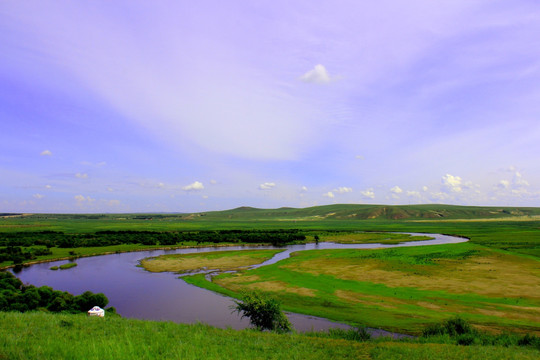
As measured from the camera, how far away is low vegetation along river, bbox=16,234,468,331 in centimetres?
3266

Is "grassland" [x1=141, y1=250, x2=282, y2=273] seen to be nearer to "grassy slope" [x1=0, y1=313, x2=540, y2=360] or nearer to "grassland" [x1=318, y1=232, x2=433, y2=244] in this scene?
"grassy slope" [x1=0, y1=313, x2=540, y2=360]

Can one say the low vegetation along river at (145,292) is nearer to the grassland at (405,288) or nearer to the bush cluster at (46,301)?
the grassland at (405,288)

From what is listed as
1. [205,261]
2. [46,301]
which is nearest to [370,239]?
[205,261]

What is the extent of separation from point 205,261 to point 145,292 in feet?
80.0

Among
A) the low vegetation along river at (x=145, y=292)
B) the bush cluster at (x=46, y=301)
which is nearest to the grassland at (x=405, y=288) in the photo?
the low vegetation along river at (x=145, y=292)

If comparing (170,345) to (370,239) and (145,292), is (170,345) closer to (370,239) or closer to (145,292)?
(145,292)

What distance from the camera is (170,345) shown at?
14383mm

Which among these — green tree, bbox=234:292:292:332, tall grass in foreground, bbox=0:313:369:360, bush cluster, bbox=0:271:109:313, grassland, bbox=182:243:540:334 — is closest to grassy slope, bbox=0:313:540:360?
tall grass in foreground, bbox=0:313:369:360

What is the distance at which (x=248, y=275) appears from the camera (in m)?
52.3

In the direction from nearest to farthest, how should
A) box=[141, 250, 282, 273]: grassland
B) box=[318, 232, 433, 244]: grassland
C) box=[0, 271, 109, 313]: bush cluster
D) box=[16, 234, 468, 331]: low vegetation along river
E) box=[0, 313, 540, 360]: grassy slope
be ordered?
box=[0, 313, 540, 360]: grassy slope → box=[0, 271, 109, 313]: bush cluster → box=[16, 234, 468, 331]: low vegetation along river → box=[141, 250, 282, 273]: grassland → box=[318, 232, 433, 244]: grassland

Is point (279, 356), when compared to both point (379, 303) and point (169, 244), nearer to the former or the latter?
point (379, 303)

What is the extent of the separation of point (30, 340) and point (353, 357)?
14.8m

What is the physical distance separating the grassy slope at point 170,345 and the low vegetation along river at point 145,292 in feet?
40.2

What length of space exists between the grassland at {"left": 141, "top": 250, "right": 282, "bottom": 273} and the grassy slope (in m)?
41.9
